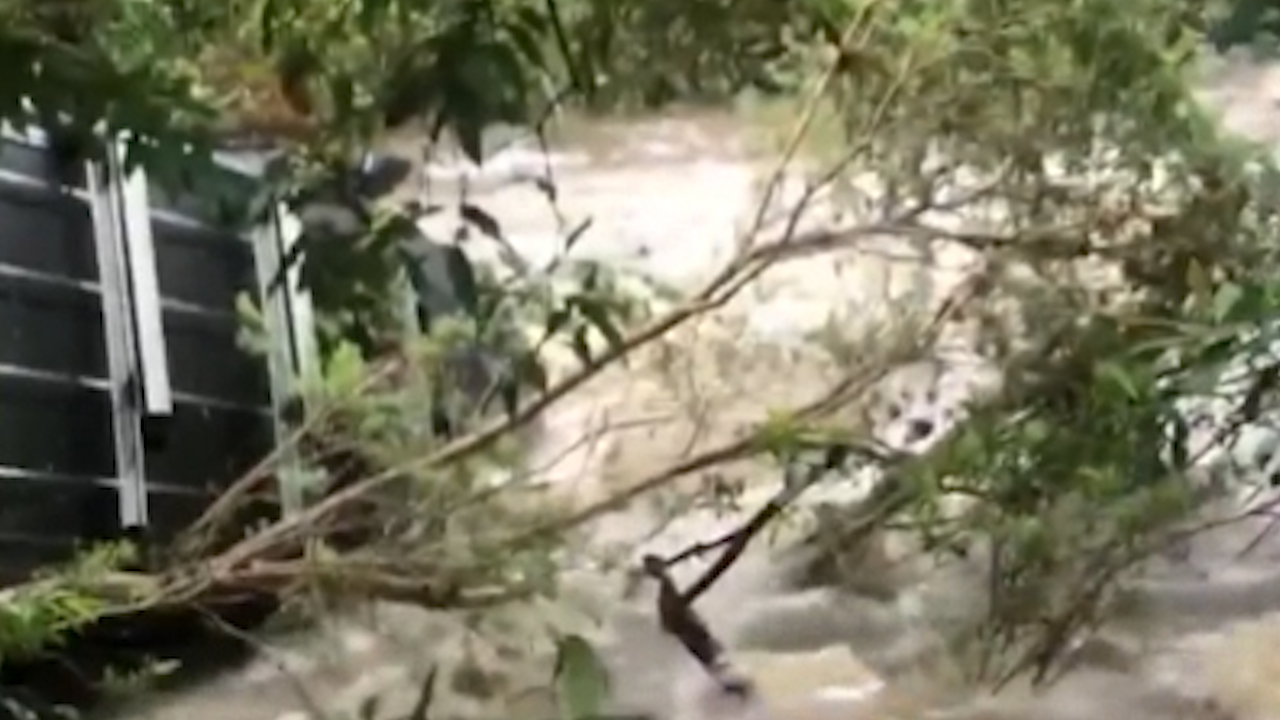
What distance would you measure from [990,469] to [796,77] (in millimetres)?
261

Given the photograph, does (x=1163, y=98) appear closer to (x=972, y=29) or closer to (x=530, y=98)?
(x=972, y=29)

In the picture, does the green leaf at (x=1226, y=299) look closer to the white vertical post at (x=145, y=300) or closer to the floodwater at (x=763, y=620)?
the floodwater at (x=763, y=620)

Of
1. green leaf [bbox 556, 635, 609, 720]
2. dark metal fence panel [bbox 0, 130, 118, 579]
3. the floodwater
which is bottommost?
green leaf [bbox 556, 635, 609, 720]

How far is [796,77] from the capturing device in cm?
138

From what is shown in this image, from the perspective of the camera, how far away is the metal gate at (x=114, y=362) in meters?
1.56

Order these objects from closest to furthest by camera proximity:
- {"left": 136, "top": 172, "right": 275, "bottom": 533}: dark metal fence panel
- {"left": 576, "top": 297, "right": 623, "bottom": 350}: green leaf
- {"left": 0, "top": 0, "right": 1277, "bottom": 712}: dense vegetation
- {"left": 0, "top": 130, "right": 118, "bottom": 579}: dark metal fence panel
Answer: {"left": 0, "top": 0, "right": 1277, "bottom": 712}: dense vegetation < {"left": 576, "top": 297, "right": 623, "bottom": 350}: green leaf < {"left": 0, "top": 130, "right": 118, "bottom": 579}: dark metal fence panel < {"left": 136, "top": 172, "right": 275, "bottom": 533}: dark metal fence panel

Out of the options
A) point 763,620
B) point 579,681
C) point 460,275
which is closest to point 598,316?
point 460,275

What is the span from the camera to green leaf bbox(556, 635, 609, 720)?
37.8 inches

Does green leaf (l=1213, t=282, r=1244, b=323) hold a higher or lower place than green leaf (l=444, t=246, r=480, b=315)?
lower

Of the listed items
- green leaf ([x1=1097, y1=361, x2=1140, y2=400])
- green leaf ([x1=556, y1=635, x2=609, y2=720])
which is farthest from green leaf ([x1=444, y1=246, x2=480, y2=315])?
green leaf ([x1=1097, y1=361, x2=1140, y2=400])

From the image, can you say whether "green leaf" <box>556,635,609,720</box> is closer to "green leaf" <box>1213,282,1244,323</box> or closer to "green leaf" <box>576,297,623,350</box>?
"green leaf" <box>576,297,623,350</box>

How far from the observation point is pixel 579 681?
0.99m

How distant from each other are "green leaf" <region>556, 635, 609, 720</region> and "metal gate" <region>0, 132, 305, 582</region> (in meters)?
0.55

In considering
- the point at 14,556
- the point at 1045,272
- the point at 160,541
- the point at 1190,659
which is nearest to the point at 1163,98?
the point at 1045,272
